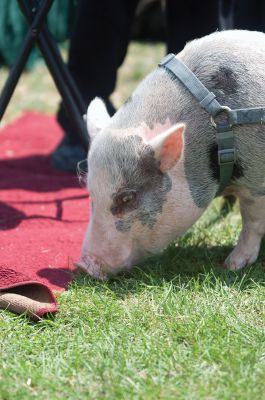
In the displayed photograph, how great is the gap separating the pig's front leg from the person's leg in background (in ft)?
6.47

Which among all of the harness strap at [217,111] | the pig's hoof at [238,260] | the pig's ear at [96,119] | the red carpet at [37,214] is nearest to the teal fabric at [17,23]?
the red carpet at [37,214]

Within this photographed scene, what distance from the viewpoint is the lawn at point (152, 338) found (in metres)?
2.69

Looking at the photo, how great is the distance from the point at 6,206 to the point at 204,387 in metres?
2.55

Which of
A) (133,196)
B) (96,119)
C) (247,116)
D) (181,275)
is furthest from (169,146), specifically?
(181,275)

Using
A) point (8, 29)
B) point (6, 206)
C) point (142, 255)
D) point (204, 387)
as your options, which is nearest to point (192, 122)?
point (142, 255)

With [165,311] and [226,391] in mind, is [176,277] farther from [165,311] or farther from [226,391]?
[226,391]

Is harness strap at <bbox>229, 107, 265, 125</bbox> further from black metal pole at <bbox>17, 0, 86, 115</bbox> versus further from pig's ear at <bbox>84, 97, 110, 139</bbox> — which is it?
black metal pole at <bbox>17, 0, 86, 115</bbox>

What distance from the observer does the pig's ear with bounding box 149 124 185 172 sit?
3318mm

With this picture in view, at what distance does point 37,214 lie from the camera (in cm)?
470

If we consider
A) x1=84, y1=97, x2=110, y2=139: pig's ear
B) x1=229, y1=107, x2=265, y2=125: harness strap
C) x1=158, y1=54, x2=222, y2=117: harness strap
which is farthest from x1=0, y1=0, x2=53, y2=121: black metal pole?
A: x1=229, y1=107, x2=265, y2=125: harness strap

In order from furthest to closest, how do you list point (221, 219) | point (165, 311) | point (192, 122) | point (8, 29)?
point (8, 29) → point (221, 219) → point (192, 122) → point (165, 311)

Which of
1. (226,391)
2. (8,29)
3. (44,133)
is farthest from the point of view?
(44,133)

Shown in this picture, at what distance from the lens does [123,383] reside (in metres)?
2.70

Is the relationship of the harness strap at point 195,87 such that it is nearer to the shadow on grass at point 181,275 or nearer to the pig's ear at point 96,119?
the pig's ear at point 96,119
